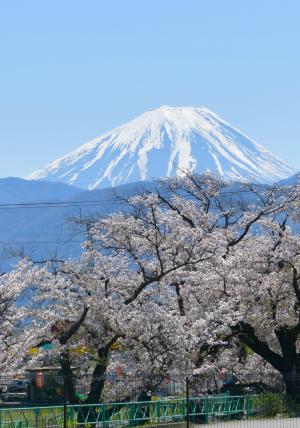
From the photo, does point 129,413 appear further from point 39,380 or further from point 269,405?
point 269,405

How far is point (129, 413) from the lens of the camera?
26.0m

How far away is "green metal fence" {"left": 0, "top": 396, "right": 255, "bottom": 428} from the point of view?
22703mm

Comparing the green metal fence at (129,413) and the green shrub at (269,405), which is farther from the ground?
the green metal fence at (129,413)

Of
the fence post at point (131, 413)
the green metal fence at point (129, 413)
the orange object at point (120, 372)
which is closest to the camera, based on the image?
the green metal fence at point (129, 413)

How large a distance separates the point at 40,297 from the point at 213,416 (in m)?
6.66

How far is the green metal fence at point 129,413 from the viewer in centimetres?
2270

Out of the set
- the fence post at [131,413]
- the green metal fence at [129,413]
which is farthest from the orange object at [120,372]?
the fence post at [131,413]

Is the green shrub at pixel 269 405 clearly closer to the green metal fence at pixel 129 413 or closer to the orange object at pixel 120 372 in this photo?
the green metal fence at pixel 129 413

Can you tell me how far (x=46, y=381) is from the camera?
31.2 metres

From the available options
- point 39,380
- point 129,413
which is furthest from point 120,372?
point 129,413

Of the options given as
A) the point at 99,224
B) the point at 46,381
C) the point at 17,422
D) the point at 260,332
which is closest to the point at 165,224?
the point at 99,224

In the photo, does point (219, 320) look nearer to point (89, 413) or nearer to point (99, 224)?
point (99, 224)

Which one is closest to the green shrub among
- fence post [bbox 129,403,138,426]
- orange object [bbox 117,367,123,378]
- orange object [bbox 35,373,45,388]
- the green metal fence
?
the green metal fence

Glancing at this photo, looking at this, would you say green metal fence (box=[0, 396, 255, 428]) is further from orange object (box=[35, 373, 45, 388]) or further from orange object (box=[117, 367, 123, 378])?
orange object (box=[35, 373, 45, 388])
